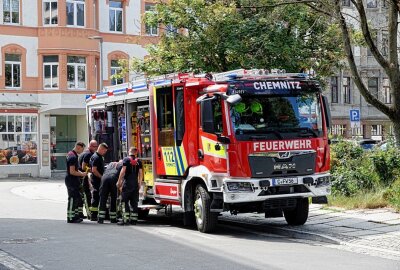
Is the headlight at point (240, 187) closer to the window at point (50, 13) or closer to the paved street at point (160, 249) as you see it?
the paved street at point (160, 249)

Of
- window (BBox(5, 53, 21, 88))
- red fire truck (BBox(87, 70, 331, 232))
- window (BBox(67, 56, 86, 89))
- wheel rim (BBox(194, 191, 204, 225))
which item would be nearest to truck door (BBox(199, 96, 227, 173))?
red fire truck (BBox(87, 70, 331, 232))

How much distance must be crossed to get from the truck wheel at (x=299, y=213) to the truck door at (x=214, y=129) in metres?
1.94

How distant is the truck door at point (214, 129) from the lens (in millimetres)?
12250

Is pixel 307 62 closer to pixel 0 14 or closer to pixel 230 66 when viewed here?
pixel 230 66

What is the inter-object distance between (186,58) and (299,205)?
8549 millimetres

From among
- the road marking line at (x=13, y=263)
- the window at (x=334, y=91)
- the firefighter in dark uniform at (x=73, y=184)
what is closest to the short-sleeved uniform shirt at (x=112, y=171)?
the firefighter in dark uniform at (x=73, y=184)

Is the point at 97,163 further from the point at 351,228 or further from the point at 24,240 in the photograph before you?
the point at 351,228

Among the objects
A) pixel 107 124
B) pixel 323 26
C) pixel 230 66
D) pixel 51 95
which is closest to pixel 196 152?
pixel 107 124

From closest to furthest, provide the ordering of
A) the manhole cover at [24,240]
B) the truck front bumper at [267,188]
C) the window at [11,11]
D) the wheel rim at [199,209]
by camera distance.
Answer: the manhole cover at [24,240], the truck front bumper at [267,188], the wheel rim at [199,209], the window at [11,11]

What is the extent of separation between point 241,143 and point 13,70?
93.5ft

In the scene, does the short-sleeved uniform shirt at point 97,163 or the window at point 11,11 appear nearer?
the short-sleeved uniform shirt at point 97,163

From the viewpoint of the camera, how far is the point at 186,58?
67.7ft

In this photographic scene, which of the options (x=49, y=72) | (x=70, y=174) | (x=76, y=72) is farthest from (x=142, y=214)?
(x=49, y=72)

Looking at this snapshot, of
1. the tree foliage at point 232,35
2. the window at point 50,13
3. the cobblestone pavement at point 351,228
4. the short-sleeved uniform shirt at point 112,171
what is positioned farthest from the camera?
the window at point 50,13
